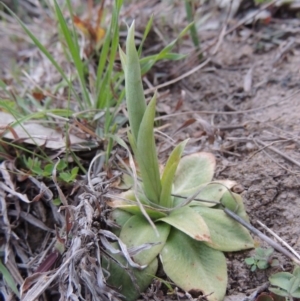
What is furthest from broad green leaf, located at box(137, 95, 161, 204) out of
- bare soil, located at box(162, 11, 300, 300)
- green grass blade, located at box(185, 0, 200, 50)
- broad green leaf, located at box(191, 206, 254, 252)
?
green grass blade, located at box(185, 0, 200, 50)

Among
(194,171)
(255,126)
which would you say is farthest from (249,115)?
(194,171)

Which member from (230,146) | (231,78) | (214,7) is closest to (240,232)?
(230,146)

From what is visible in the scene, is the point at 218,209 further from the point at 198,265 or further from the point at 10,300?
the point at 10,300

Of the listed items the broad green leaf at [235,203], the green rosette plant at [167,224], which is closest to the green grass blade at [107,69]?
the green rosette plant at [167,224]

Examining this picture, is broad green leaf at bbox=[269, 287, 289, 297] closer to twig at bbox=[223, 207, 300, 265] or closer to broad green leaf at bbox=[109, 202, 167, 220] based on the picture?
twig at bbox=[223, 207, 300, 265]

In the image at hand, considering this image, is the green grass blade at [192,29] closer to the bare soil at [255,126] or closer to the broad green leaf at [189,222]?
the bare soil at [255,126]

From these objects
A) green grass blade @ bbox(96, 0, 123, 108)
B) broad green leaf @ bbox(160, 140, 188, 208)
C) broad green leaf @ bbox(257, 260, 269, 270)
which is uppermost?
green grass blade @ bbox(96, 0, 123, 108)

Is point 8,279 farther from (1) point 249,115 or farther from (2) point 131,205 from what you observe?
(1) point 249,115
